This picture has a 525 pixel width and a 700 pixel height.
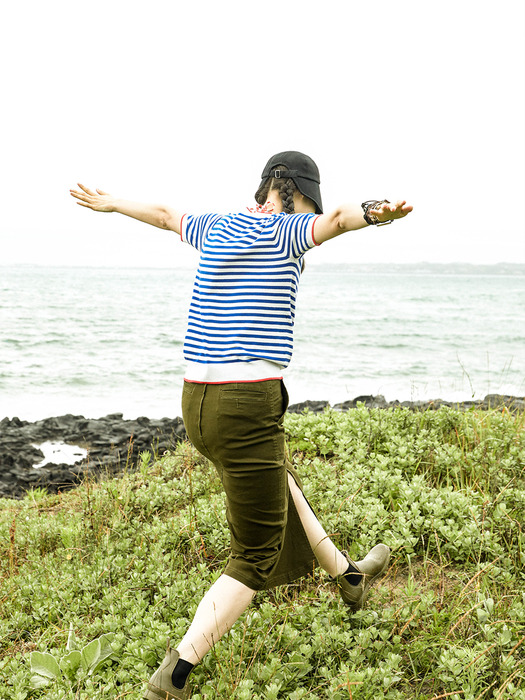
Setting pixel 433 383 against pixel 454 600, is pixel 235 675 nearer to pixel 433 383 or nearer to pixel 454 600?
pixel 454 600

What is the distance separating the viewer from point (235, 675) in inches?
113

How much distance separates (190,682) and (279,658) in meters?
0.46

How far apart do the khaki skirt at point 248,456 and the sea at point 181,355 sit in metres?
5.49

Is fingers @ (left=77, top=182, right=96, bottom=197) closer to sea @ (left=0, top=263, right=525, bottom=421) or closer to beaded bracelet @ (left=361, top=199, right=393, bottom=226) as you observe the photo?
beaded bracelet @ (left=361, top=199, right=393, bottom=226)

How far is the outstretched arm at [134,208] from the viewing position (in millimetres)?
3098

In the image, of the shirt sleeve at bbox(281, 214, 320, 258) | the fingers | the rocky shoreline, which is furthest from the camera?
the rocky shoreline

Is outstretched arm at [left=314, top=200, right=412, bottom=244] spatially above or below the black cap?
below

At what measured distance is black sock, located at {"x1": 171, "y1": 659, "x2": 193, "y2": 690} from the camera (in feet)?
8.42

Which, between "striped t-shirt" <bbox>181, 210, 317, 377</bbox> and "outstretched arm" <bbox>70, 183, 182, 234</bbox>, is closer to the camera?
"striped t-shirt" <bbox>181, 210, 317, 377</bbox>

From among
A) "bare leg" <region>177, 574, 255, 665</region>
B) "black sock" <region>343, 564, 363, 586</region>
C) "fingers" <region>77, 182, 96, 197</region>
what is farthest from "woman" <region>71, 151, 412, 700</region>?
"fingers" <region>77, 182, 96, 197</region>

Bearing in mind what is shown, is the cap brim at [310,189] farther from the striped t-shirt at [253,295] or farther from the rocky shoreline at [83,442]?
the rocky shoreline at [83,442]

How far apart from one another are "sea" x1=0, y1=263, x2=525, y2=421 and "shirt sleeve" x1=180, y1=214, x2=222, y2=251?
5.43m

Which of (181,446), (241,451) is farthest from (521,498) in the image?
(181,446)

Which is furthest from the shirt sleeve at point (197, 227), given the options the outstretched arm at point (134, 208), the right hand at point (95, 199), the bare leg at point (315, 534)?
the bare leg at point (315, 534)
